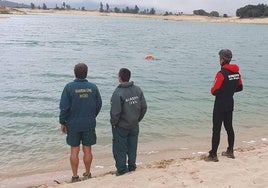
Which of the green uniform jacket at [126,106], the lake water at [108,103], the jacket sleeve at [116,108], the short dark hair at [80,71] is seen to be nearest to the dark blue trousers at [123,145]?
the green uniform jacket at [126,106]

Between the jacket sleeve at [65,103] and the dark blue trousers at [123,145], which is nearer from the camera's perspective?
the jacket sleeve at [65,103]

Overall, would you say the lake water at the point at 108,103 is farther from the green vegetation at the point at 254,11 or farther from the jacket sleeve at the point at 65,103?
the green vegetation at the point at 254,11

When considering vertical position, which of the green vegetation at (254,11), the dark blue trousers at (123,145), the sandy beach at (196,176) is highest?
the dark blue trousers at (123,145)

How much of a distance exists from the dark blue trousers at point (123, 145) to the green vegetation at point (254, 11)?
6495 inches

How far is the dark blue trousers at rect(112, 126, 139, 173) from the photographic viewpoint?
8.76 meters

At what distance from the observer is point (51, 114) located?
54.4 ft

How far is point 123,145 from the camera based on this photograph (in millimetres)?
8844

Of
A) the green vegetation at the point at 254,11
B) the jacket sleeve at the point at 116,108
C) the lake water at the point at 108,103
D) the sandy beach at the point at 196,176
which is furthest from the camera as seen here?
the green vegetation at the point at 254,11

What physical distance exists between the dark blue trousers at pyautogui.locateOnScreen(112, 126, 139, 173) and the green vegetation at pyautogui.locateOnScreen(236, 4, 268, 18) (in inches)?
6495

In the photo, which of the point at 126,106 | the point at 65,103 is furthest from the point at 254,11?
the point at 65,103

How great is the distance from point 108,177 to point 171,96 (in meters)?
12.7

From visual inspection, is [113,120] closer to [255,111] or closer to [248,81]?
[255,111]

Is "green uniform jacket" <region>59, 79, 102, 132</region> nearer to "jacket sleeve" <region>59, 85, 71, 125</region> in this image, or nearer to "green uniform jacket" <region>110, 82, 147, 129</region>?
"jacket sleeve" <region>59, 85, 71, 125</region>

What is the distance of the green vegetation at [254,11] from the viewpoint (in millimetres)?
165500
